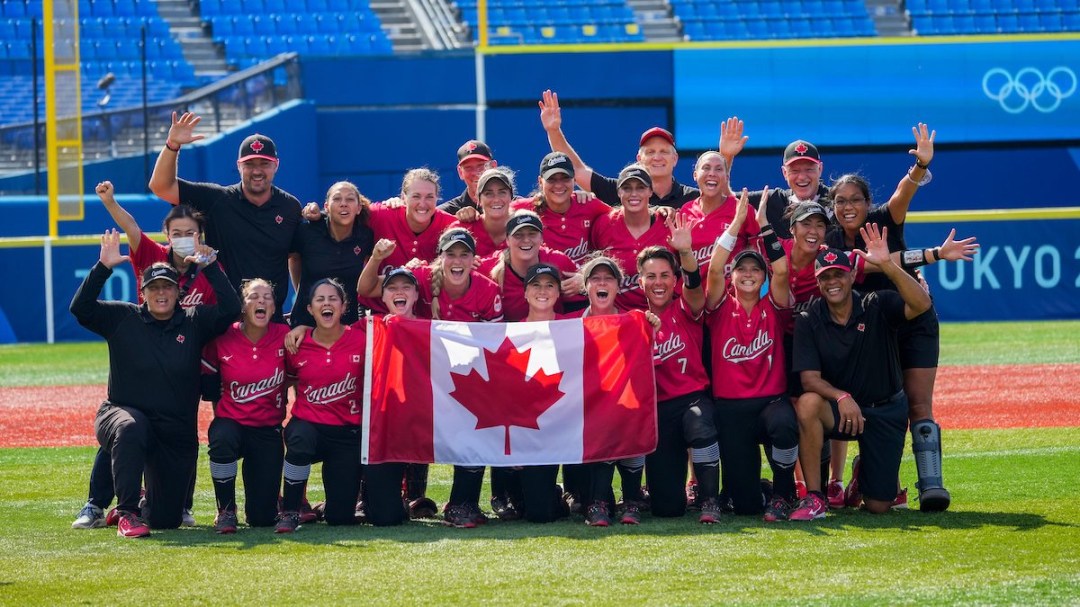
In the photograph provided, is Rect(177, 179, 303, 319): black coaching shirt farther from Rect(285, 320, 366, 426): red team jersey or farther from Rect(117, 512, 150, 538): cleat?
Rect(117, 512, 150, 538): cleat

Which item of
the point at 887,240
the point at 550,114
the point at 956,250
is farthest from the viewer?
the point at 550,114

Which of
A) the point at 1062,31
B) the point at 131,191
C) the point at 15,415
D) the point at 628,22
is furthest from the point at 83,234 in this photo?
the point at 1062,31

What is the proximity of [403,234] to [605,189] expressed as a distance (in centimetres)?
124

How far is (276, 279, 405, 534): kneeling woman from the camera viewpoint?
6766 millimetres

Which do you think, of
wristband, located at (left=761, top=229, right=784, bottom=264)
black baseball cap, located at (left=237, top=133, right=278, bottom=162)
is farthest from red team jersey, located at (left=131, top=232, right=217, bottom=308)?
wristband, located at (left=761, top=229, right=784, bottom=264)

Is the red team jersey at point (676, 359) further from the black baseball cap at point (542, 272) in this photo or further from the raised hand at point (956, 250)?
the raised hand at point (956, 250)

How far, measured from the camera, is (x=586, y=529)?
6504mm

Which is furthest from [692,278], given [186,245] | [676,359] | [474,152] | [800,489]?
[186,245]

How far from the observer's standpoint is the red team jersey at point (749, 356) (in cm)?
682

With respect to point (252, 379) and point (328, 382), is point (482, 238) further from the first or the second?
point (252, 379)

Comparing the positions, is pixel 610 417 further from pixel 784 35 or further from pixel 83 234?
pixel 784 35

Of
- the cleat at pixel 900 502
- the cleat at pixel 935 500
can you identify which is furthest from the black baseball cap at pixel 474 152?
the cleat at pixel 935 500

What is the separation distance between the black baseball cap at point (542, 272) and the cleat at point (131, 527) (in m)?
2.22

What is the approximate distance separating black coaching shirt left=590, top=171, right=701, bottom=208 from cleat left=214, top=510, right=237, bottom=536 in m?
2.75
